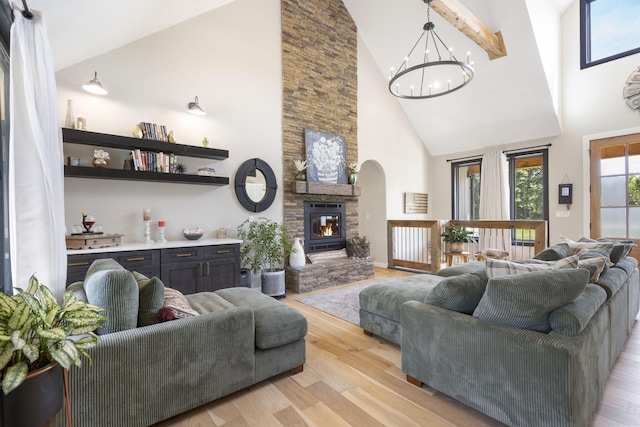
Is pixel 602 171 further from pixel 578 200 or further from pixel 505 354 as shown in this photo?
pixel 505 354

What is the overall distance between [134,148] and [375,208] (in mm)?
4750

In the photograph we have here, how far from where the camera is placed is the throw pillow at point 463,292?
1830mm

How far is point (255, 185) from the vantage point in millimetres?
4656

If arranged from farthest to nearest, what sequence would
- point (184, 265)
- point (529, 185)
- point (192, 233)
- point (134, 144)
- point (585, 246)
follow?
point (529, 185) → point (192, 233) → point (184, 265) → point (134, 144) → point (585, 246)

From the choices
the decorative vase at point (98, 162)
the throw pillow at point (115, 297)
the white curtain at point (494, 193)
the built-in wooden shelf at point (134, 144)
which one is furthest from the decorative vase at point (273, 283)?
the white curtain at point (494, 193)

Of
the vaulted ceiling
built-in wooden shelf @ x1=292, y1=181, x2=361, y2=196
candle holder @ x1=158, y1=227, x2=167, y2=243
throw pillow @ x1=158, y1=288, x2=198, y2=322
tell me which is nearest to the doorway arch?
built-in wooden shelf @ x1=292, y1=181, x2=361, y2=196

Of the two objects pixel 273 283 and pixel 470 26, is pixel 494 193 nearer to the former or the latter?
pixel 470 26

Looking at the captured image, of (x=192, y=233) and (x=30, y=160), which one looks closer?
(x=30, y=160)

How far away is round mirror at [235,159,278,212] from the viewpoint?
4508 mm

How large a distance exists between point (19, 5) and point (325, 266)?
4200mm

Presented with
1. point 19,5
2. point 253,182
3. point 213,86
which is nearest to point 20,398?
point 19,5

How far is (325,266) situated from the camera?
16.0ft

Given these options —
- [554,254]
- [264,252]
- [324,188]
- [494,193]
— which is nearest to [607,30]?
[494,193]

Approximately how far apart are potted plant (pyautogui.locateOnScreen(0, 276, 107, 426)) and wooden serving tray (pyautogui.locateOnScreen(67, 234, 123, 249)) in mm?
2145
